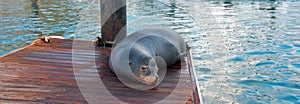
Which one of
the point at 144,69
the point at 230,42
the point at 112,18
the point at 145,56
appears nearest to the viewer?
the point at 144,69

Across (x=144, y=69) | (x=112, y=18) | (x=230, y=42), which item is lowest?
(x=230, y=42)

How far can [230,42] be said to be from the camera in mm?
7863

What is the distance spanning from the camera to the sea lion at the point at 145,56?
305cm

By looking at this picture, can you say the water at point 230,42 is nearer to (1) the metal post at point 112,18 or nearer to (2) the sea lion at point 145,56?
(2) the sea lion at point 145,56

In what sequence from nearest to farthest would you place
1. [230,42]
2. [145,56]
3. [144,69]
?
[144,69] → [145,56] → [230,42]

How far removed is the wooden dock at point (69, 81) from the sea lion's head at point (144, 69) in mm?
116

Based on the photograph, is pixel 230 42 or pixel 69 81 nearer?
pixel 69 81

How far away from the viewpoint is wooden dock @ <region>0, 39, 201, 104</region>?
2.67m

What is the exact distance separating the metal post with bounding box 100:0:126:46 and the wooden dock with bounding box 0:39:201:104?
1.96ft

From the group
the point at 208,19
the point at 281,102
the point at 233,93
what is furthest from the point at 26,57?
the point at 208,19

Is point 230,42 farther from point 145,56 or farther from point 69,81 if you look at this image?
point 69,81

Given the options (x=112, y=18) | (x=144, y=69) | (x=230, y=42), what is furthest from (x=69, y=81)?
(x=230, y=42)

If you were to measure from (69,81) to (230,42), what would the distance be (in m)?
5.53

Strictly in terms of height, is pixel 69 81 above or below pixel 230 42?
above
